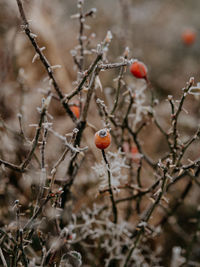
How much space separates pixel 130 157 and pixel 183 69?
5.13 feet

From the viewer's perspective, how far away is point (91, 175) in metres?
1.10

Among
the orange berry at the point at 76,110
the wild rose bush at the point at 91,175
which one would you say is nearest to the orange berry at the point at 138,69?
the wild rose bush at the point at 91,175

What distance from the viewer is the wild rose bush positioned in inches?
24.8

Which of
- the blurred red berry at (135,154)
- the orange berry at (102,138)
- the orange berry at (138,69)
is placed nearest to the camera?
the orange berry at (102,138)

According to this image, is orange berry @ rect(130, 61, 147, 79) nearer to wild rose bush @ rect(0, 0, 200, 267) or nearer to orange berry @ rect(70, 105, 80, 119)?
wild rose bush @ rect(0, 0, 200, 267)

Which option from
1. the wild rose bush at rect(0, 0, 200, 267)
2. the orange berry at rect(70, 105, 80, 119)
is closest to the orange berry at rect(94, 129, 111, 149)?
the wild rose bush at rect(0, 0, 200, 267)

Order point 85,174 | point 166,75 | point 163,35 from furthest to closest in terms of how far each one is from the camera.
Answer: point 163,35 < point 166,75 < point 85,174

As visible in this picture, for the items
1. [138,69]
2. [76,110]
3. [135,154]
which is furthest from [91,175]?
[138,69]

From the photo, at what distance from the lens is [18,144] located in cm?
86

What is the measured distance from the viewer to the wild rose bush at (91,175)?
629 millimetres

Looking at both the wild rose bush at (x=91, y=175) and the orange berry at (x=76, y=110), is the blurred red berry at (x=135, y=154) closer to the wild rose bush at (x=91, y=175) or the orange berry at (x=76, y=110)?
the wild rose bush at (x=91, y=175)

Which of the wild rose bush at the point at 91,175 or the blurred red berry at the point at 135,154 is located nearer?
the wild rose bush at the point at 91,175

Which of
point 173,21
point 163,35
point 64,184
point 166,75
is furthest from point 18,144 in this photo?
point 173,21

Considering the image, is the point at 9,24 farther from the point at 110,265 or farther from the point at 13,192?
the point at 110,265
